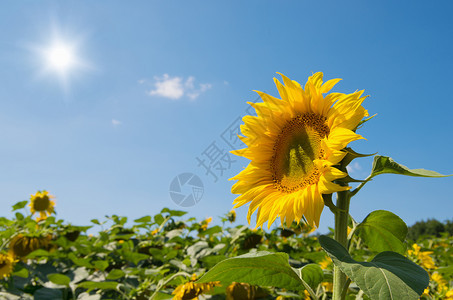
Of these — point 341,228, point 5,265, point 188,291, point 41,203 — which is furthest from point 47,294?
point 41,203

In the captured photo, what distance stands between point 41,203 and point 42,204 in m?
0.02

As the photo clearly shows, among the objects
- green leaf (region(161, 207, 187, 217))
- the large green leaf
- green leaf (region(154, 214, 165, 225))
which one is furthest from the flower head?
the large green leaf

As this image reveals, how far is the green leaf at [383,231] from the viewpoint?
125 centimetres

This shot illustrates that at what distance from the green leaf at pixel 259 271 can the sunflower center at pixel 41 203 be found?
16.6 ft

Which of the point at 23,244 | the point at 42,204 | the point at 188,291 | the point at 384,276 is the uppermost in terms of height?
the point at 42,204

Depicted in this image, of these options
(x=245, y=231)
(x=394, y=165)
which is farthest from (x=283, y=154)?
(x=245, y=231)

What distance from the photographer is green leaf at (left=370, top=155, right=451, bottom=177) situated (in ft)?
3.54

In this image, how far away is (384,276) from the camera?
0.93 metres

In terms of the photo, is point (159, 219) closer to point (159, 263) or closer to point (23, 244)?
point (159, 263)

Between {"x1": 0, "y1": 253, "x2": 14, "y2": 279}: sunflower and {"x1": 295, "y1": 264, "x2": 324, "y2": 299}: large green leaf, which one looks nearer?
{"x1": 295, "y1": 264, "x2": 324, "y2": 299}: large green leaf

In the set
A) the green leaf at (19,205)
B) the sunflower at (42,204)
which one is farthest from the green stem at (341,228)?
the sunflower at (42,204)

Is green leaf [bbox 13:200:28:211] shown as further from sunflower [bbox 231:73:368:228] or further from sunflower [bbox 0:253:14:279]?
sunflower [bbox 231:73:368:228]

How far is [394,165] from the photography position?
3.62ft

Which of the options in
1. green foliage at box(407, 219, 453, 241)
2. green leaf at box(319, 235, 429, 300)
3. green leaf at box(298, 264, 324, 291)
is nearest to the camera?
green leaf at box(319, 235, 429, 300)
